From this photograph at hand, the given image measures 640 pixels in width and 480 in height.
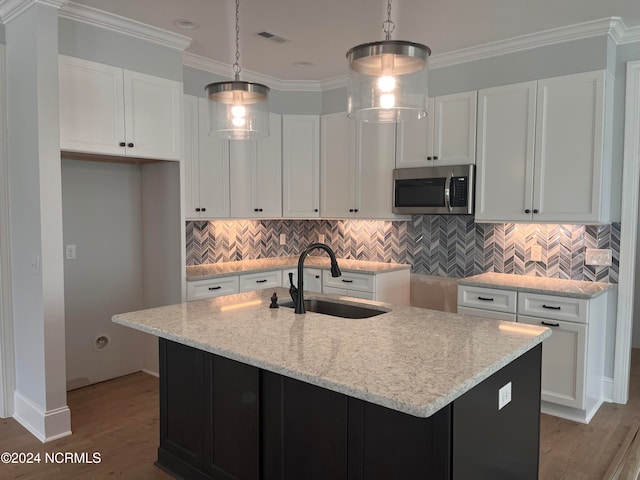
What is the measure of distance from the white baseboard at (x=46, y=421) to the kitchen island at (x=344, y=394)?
81 centimetres

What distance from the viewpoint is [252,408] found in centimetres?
216

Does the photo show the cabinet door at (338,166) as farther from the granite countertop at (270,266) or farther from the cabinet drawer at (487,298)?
the cabinet drawer at (487,298)

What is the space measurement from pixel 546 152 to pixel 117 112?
10.0 feet

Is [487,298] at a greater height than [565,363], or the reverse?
[487,298]

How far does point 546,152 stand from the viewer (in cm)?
354

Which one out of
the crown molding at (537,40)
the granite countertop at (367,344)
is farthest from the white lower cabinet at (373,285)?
the crown molding at (537,40)

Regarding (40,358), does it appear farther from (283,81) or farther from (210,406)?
(283,81)

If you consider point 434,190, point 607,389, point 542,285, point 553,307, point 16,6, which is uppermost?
point 16,6

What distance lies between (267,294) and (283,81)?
8.41 ft

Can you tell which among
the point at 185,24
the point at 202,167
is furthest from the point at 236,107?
the point at 202,167

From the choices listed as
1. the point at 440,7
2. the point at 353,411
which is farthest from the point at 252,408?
the point at 440,7

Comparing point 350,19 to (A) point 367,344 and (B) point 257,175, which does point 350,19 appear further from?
(A) point 367,344

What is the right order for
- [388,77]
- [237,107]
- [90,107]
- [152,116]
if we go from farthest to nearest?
[152,116] < [90,107] < [237,107] < [388,77]

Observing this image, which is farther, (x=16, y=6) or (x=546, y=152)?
(x=546, y=152)
